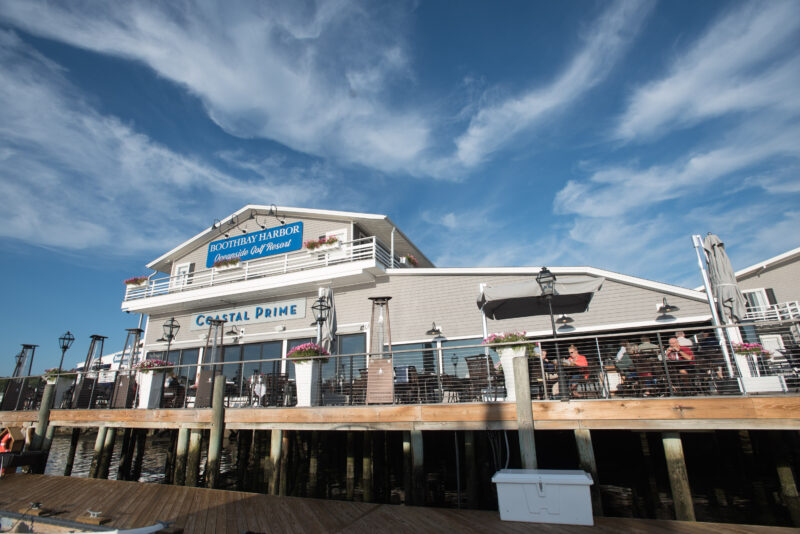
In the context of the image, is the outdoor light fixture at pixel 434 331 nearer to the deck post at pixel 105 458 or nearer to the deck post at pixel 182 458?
the deck post at pixel 182 458

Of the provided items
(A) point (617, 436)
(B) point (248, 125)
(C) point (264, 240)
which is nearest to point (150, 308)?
(C) point (264, 240)

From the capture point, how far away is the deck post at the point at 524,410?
246 inches

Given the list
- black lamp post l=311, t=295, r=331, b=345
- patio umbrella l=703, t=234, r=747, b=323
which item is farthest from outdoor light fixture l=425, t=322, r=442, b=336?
patio umbrella l=703, t=234, r=747, b=323

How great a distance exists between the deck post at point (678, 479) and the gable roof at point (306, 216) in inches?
456

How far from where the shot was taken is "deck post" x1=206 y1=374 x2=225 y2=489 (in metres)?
8.39

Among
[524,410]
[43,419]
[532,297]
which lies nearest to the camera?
[524,410]

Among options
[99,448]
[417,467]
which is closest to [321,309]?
[417,467]

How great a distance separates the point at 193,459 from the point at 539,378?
7959 millimetres

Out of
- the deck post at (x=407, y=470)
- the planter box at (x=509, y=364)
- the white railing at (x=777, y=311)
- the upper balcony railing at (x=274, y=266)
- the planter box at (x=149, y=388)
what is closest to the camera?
the planter box at (x=509, y=364)

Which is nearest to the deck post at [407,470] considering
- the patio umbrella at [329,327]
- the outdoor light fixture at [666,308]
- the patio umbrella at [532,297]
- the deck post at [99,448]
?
the patio umbrella at [532,297]

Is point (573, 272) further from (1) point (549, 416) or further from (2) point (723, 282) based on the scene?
(1) point (549, 416)

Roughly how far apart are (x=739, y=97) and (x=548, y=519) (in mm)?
11985

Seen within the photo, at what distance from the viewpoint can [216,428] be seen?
340 inches

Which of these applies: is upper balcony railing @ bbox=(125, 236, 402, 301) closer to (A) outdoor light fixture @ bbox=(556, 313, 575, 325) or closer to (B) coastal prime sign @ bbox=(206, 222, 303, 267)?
(B) coastal prime sign @ bbox=(206, 222, 303, 267)
